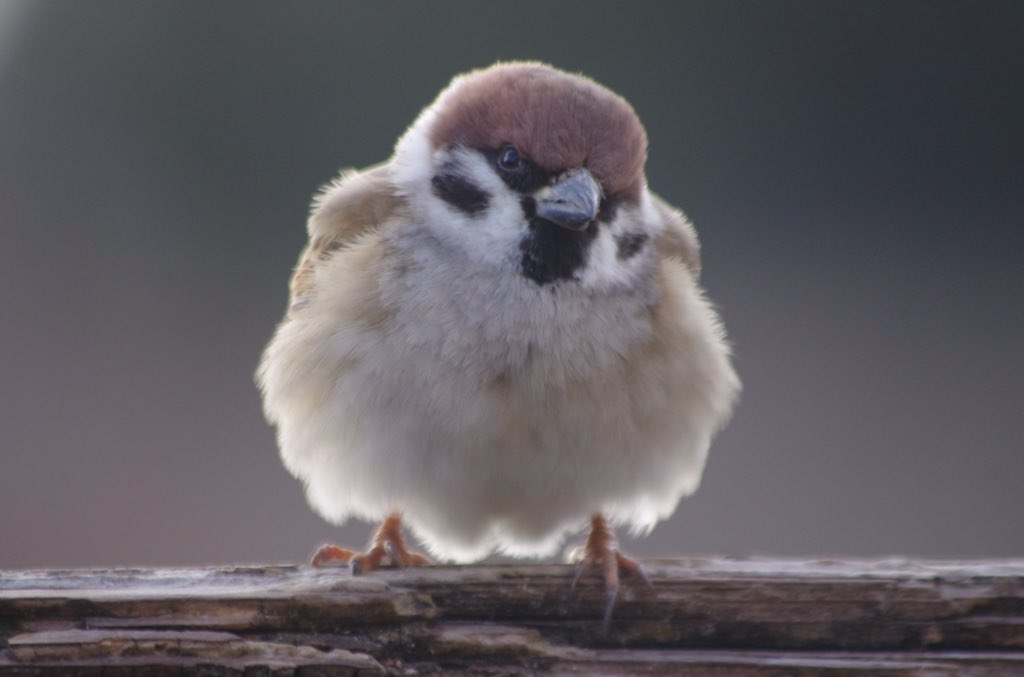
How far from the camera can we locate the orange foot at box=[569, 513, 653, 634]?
2.32m

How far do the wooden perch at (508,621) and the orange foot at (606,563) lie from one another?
0.09 feet

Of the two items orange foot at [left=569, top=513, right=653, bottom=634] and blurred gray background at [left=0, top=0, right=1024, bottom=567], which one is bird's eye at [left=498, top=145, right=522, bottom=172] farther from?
blurred gray background at [left=0, top=0, right=1024, bottom=567]

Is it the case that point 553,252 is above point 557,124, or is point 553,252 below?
below

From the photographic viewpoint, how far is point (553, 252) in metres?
2.70

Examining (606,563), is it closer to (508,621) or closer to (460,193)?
(508,621)

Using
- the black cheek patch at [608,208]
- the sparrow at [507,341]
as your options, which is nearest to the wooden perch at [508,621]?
the sparrow at [507,341]

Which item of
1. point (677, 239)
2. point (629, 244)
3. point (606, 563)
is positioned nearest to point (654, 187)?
point (677, 239)

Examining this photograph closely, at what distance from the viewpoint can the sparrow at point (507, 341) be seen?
262 cm

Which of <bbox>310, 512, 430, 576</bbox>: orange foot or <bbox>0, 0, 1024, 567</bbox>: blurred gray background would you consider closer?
<bbox>310, 512, 430, 576</bbox>: orange foot

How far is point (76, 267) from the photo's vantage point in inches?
211

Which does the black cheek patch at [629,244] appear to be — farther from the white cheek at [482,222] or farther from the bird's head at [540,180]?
the white cheek at [482,222]

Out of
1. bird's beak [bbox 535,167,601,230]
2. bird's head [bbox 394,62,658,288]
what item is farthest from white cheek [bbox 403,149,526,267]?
bird's beak [bbox 535,167,601,230]

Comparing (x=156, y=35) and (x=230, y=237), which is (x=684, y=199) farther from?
(x=156, y=35)

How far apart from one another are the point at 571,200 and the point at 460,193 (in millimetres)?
341
